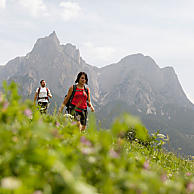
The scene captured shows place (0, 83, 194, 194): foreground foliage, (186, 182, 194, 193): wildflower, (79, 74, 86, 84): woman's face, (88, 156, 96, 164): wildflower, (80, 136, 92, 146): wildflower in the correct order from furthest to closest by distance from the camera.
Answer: (79, 74, 86, 84): woman's face → (80, 136, 92, 146): wildflower → (186, 182, 194, 193): wildflower → (88, 156, 96, 164): wildflower → (0, 83, 194, 194): foreground foliage

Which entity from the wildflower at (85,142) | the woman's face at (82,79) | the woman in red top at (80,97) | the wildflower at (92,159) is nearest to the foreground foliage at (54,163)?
the wildflower at (92,159)

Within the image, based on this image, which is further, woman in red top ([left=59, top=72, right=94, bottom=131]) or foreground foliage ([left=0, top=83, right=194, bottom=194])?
woman in red top ([left=59, top=72, right=94, bottom=131])

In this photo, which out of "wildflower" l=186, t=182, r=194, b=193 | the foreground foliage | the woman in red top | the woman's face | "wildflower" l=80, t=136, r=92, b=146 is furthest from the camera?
the woman's face

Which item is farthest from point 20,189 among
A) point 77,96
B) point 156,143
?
point 77,96

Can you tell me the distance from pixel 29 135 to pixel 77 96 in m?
7.40

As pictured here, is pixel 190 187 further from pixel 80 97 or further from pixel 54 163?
pixel 80 97

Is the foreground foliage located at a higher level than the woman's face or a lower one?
lower

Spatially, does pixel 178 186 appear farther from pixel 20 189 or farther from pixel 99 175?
pixel 20 189

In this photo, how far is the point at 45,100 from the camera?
13.4 meters

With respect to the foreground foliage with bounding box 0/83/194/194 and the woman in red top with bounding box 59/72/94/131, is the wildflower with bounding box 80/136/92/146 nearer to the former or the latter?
the foreground foliage with bounding box 0/83/194/194

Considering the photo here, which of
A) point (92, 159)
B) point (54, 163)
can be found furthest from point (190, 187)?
point (54, 163)

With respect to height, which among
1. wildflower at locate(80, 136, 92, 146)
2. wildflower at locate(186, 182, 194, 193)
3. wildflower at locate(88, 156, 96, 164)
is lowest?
wildflower at locate(186, 182, 194, 193)

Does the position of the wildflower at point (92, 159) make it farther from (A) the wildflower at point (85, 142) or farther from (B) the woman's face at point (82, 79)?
(B) the woman's face at point (82, 79)

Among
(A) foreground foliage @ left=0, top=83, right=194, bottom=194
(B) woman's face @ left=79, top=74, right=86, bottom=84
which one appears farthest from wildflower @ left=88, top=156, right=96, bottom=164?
(B) woman's face @ left=79, top=74, right=86, bottom=84
